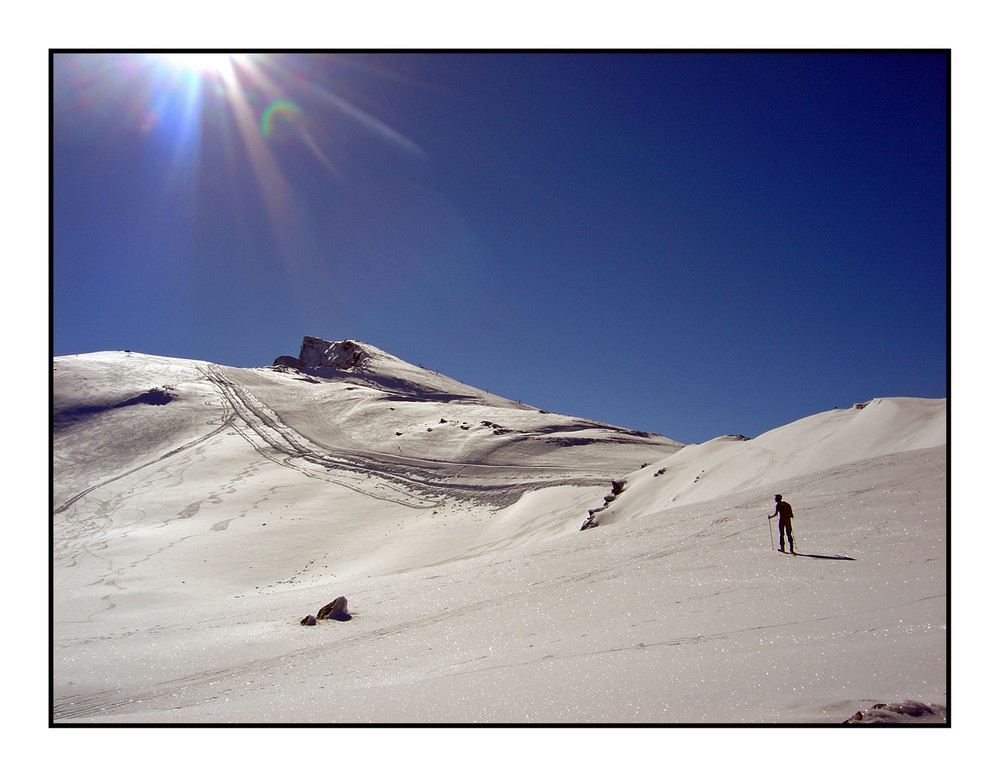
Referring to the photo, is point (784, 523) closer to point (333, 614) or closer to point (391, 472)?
point (333, 614)

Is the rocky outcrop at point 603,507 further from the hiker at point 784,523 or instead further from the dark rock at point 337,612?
the dark rock at point 337,612

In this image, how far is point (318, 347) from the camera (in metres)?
72.5

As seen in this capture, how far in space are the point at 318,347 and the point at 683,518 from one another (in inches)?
2643

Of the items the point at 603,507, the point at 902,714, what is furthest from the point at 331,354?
the point at 902,714

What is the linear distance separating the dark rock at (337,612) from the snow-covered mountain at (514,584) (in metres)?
0.13

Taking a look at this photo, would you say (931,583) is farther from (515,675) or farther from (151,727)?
(151,727)

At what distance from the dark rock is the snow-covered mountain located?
134 mm

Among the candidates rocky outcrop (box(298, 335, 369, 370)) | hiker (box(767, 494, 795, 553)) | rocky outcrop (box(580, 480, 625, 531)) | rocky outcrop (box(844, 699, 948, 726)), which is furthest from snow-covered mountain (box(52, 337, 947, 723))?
rocky outcrop (box(298, 335, 369, 370))

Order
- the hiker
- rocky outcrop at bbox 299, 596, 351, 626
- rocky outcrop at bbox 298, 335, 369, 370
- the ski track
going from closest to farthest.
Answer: the hiker < rocky outcrop at bbox 299, 596, 351, 626 < the ski track < rocky outcrop at bbox 298, 335, 369, 370

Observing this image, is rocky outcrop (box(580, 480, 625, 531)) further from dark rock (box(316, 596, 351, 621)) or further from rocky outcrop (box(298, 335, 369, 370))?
rocky outcrop (box(298, 335, 369, 370))

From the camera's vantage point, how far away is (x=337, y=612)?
9273 millimetres

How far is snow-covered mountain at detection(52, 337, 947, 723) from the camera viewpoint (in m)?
4.73

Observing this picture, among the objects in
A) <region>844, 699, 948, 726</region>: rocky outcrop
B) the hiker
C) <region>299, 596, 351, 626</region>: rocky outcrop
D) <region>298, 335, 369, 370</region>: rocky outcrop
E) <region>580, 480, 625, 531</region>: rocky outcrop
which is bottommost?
<region>299, 596, 351, 626</region>: rocky outcrop

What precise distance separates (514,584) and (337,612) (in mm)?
2798
